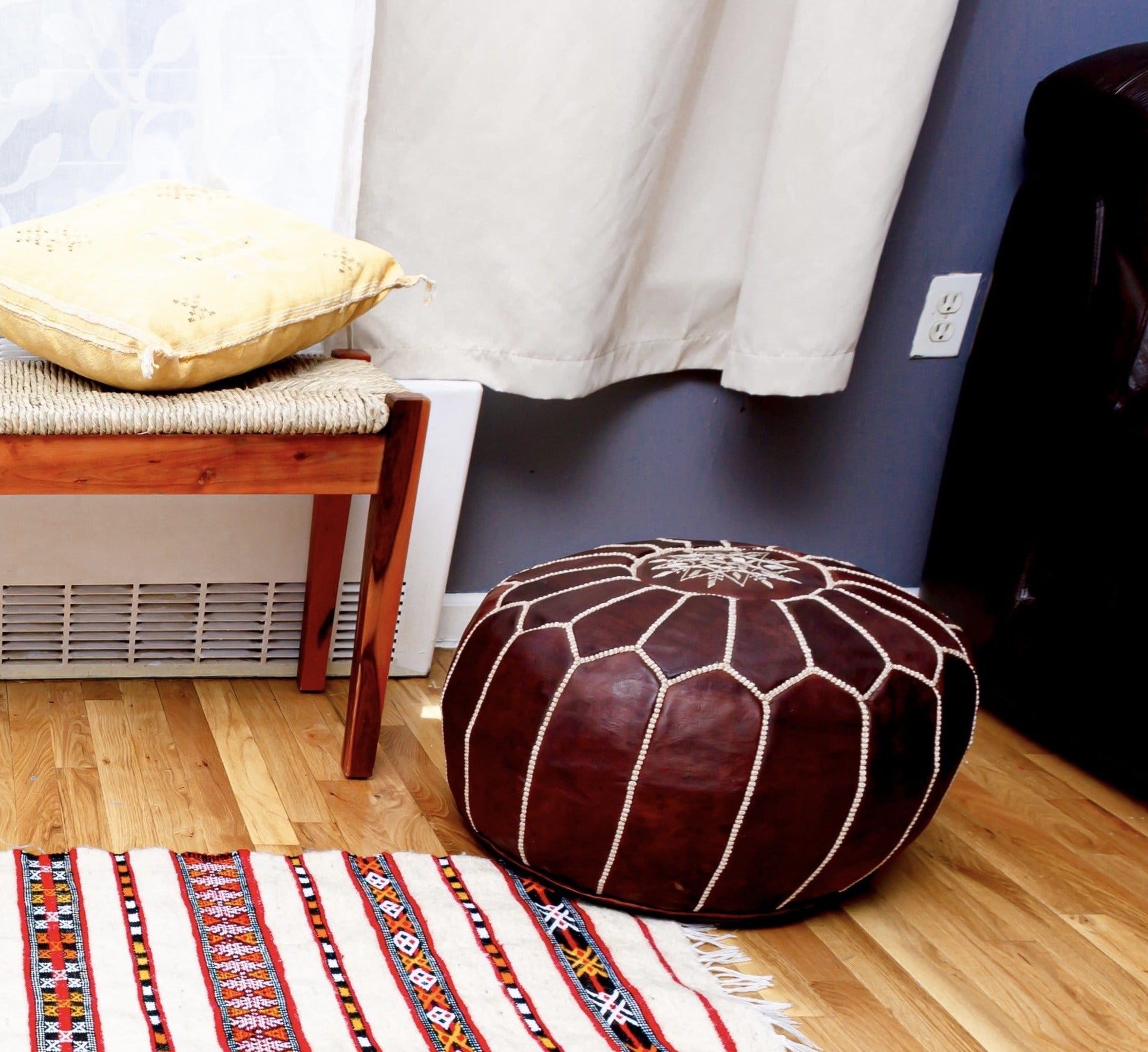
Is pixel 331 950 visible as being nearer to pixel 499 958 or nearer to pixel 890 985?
pixel 499 958

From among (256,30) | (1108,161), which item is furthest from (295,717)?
(1108,161)

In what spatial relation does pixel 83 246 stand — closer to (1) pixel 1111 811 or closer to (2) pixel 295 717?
(2) pixel 295 717

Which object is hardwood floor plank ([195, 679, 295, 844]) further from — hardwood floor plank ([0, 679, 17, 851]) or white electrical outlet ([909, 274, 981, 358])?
white electrical outlet ([909, 274, 981, 358])

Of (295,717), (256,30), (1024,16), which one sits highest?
(1024,16)

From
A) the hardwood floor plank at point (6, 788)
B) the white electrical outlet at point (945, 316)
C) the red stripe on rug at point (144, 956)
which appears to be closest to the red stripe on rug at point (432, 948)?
the red stripe on rug at point (144, 956)

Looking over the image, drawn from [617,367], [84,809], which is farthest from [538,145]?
[84,809]

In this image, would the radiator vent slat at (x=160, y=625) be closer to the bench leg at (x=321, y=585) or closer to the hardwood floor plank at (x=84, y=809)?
the bench leg at (x=321, y=585)

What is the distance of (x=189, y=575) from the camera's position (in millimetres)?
1521

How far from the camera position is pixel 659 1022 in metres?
1.06

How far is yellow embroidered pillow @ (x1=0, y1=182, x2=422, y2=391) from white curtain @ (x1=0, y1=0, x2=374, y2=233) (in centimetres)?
12

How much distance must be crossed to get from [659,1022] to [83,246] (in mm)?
843

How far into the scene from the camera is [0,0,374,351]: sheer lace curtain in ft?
4.33

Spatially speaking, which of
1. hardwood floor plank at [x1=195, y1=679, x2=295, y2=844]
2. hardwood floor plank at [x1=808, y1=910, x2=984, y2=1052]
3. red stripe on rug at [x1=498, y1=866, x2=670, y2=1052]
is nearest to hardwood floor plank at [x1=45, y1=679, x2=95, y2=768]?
hardwood floor plank at [x1=195, y1=679, x2=295, y2=844]

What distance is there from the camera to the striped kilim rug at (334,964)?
99cm
